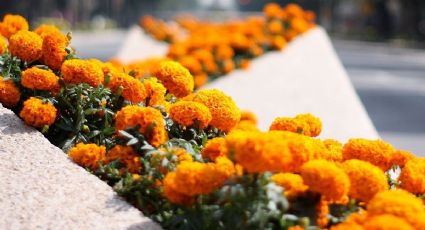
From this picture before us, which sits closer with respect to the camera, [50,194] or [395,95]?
[50,194]

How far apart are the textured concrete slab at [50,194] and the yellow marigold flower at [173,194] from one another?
12 centimetres

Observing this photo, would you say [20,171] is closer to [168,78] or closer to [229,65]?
[168,78]

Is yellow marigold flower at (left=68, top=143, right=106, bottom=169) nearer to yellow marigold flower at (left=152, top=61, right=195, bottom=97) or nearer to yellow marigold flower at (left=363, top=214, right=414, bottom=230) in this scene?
yellow marigold flower at (left=152, top=61, right=195, bottom=97)

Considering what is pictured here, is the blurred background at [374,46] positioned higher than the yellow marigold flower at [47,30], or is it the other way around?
the blurred background at [374,46]

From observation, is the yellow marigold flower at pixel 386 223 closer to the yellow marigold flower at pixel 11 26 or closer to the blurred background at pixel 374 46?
the yellow marigold flower at pixel 11 26

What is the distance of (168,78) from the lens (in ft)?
12.3

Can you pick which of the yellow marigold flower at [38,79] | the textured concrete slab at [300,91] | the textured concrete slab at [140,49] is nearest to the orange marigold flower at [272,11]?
the textured concrete slab at [300,91]

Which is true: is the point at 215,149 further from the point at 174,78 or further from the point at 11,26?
the point at 11,26

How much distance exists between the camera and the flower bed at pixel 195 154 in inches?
94.1

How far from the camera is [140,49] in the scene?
45.9ft

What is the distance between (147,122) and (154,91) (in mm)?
600

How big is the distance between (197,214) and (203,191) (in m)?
0.10

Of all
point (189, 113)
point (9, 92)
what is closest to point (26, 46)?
point (9, 92)

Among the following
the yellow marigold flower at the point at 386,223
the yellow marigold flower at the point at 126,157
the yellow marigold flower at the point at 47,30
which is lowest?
the yellow marigold flower at the point at 126,157
